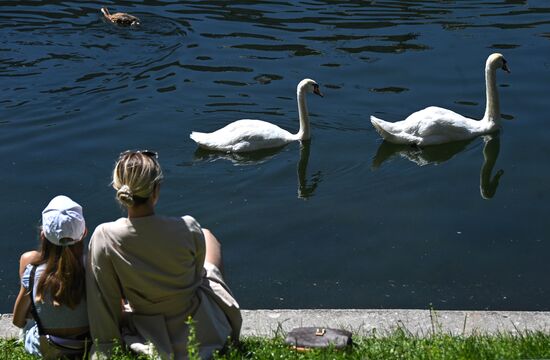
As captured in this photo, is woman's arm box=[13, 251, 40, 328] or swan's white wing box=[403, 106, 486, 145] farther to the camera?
swan's white wing box=[403, 106, 486, 145]

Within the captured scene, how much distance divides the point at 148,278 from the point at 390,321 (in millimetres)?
1530

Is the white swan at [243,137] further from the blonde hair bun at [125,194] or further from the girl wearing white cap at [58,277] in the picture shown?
the blonde hair bun at [125,194]

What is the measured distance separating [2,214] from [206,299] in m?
4.31

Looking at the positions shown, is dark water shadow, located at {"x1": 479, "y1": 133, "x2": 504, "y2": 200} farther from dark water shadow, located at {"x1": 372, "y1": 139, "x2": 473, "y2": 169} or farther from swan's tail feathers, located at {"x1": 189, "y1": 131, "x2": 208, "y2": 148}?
swan's tail feathers, located at {"x1": 189, "y1": 131, "x2": 208, "y2": 148}

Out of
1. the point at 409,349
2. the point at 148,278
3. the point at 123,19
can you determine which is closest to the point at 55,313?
the point at 148,278

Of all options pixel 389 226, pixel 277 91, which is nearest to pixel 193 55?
pixel 277 91

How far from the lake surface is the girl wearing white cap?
2.37 metres

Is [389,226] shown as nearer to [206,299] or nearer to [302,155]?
[302,155]

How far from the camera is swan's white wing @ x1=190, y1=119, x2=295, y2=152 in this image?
10.8 metres

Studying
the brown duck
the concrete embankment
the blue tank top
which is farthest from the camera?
the brown duck

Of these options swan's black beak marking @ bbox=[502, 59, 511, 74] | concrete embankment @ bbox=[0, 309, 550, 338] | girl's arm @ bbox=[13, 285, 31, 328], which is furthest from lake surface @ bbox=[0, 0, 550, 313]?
girl's arm @ bbox=[13, 285, 31, 328]

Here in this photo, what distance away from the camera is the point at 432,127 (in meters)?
11.0

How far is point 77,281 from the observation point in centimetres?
531

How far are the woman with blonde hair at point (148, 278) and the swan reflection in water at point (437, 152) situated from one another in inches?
213
